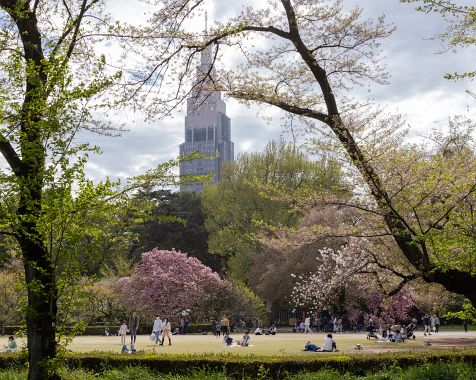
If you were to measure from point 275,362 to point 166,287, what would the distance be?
81.3 ft

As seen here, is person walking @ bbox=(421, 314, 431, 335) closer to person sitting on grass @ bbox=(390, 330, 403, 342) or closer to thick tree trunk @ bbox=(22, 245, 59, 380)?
person sitting on grass @ bbox=(390, 330, 403, 342)

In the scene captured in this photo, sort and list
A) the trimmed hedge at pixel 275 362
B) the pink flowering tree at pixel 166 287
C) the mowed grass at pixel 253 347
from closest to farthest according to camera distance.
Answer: the trimmed hedge at pixel 275 362
the mowed grass at pixel 253 347
the pink flowering tree at pixel 166 287

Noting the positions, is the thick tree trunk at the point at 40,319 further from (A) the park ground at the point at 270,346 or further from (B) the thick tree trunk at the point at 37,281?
(A) the park ground at the point at 270,346

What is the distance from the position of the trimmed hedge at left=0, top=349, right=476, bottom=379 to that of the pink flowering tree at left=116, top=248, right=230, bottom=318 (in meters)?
22.4

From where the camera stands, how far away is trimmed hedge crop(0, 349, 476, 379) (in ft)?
38.9

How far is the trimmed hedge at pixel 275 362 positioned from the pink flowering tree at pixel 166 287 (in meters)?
22.4

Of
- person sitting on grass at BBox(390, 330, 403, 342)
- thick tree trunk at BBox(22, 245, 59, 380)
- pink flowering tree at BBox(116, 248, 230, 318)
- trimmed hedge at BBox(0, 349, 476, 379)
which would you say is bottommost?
trimmed hedge at BBox(0, 349, 476, 379)

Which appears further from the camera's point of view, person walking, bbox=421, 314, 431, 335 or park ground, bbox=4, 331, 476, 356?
person walking, bbox=421, 314, 431, 335

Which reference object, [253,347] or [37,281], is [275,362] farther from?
[253,347]

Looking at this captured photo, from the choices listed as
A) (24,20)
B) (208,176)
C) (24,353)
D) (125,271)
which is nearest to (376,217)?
(208,176)

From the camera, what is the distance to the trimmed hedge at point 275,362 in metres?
11.9

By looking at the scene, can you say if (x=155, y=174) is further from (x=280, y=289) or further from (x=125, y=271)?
(x=125, y=271)

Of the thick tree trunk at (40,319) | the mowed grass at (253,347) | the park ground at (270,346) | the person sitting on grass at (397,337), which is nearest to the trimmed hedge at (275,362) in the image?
the park ground at (270,346)

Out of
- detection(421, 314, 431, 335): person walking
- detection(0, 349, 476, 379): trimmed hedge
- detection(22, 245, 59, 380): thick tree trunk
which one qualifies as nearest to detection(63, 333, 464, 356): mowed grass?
detection(0, 349, 476, 379): trimmed hedge
